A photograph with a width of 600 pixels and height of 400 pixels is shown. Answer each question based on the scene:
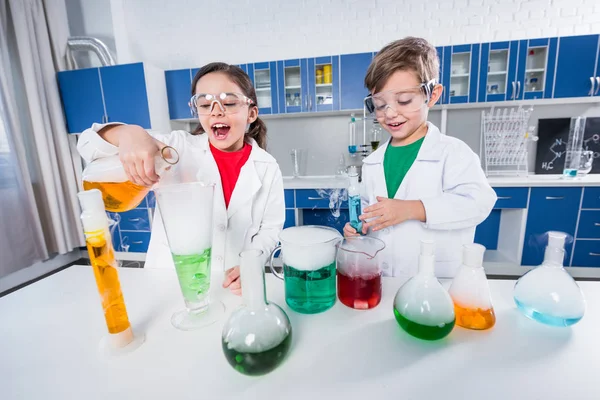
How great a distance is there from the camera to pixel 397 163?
3.88ft

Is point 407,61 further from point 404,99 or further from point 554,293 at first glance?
point 554,293

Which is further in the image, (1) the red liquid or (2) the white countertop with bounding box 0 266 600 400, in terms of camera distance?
(1) the red liquid

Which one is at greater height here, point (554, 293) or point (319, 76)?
point (319, 76)

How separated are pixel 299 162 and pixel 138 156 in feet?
9.34

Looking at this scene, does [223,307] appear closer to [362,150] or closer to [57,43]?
[362,150]

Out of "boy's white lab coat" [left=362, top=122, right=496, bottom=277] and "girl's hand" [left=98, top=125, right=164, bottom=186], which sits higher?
"girl's hand" [left=98, top=125, right=164, bottom=186]

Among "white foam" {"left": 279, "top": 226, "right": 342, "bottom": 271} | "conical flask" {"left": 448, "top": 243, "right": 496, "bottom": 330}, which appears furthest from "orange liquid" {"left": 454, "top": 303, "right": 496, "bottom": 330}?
"white foam" {"left": 279, "top": 226, "right": 342, "bottom": 271}

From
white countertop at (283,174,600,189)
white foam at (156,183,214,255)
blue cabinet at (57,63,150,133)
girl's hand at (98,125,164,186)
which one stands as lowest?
white countertop at (283,174,600,189)

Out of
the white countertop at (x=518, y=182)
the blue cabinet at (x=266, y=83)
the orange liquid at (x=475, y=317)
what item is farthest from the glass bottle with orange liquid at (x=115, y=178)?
the blue cabinet at (x=266, y=83)

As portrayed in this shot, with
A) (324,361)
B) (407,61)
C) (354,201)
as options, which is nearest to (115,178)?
(324,361)

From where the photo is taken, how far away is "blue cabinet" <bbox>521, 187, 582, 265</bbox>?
2.46 metres

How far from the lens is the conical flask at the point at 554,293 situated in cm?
54

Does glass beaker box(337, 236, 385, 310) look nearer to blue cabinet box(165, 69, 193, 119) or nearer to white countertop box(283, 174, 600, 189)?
white countertop box(283, 174, 600, 189)

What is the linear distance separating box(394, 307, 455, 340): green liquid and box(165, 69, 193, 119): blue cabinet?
3.17 metres
